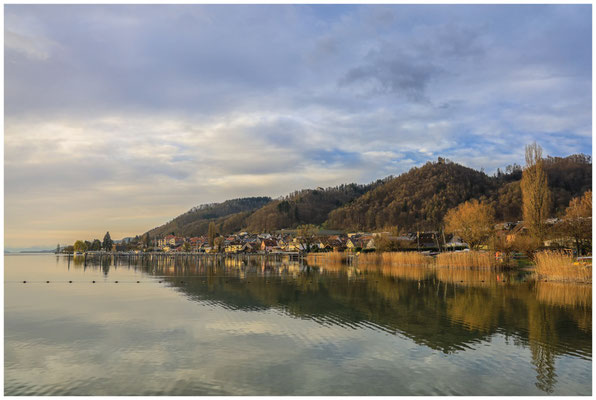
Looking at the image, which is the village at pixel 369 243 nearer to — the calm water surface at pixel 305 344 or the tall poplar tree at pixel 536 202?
the tall poplar tree at pixel 536 202

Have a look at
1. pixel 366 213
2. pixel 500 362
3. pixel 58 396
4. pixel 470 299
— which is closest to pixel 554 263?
pixel 470 299

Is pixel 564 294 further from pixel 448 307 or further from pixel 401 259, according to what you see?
pixel 401 259

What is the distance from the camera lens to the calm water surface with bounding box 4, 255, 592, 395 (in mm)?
11297

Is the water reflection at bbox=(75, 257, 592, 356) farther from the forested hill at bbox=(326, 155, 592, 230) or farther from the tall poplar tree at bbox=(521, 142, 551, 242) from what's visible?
the forested hill at bbox=(326, 155, 592, 230)

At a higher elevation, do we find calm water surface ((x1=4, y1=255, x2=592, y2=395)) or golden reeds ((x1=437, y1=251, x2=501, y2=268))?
golden reeds ((x1=437, y1=251, x2=501, y2=268))

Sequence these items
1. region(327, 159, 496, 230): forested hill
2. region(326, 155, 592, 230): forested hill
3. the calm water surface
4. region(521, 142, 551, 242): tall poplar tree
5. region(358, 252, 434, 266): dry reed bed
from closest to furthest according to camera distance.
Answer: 1. the calm water surface
2. region(521, 142, 551, 242): tall poplar tree
3. region(358, 252, 434, 266): dry reed bed
4. region(326, 155, 592, 230): forested hill
5. region(327, 159, 496, 230): forested hill

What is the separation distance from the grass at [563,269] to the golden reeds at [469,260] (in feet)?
38.6

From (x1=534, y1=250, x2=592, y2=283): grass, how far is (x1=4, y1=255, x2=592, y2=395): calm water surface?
260 centimetres

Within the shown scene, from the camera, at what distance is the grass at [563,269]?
31.0 meters

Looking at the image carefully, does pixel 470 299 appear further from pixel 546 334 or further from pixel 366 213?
pixel 366 213

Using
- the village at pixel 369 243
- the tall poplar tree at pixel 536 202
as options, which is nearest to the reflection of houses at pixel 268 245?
the village at pixel 369 243

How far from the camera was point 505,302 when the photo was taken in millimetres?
24391

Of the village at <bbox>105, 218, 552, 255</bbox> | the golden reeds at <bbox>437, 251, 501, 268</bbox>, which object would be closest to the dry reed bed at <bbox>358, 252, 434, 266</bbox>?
the golden reeds at <bbox>437, 251, 501, 268</bbox>

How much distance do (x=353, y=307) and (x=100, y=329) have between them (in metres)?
12.4
